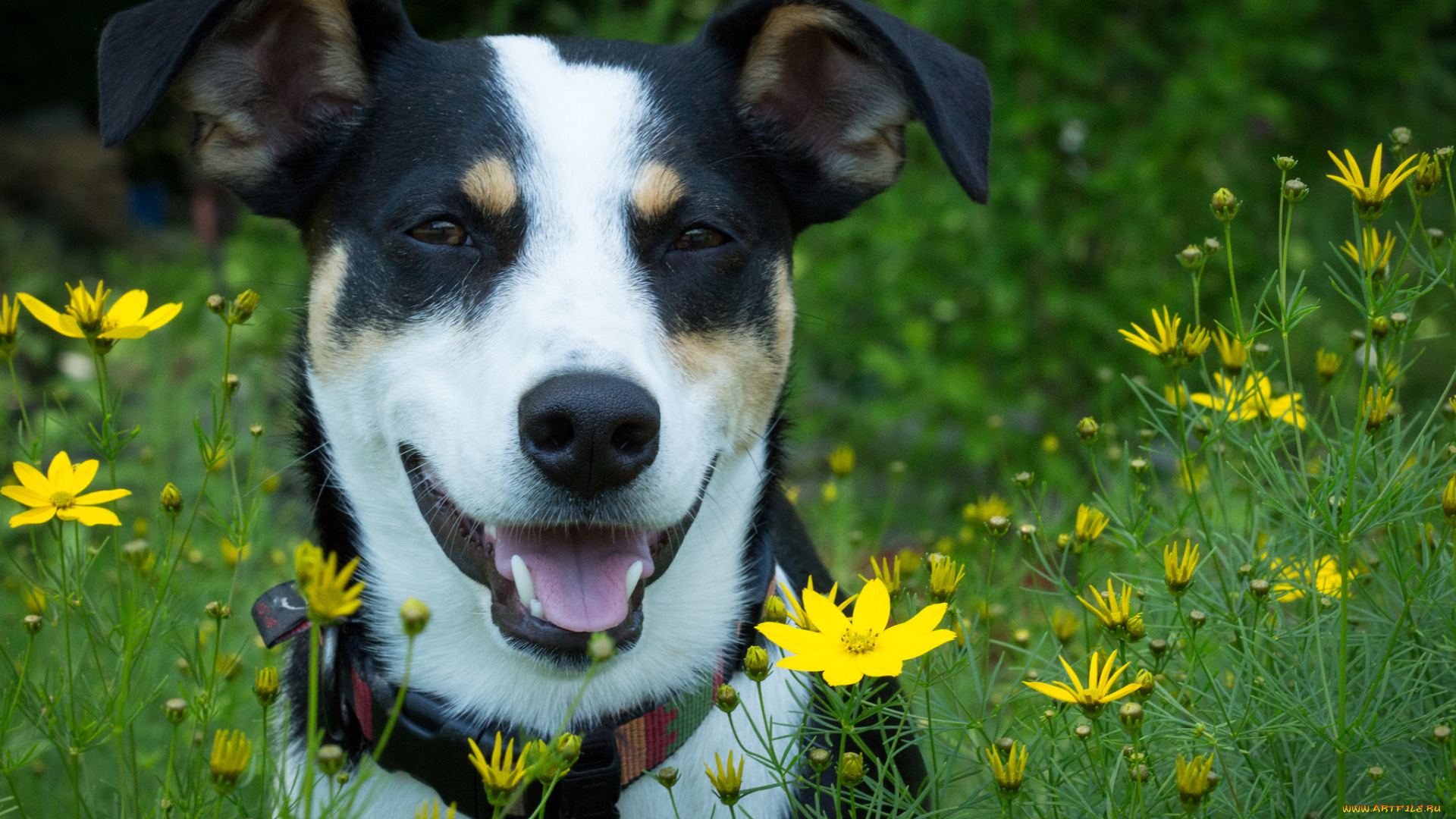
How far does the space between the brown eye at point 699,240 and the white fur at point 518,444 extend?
0.49 ft

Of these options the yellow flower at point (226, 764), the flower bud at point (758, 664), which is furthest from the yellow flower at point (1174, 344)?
the yellow flower at point (226, 764)

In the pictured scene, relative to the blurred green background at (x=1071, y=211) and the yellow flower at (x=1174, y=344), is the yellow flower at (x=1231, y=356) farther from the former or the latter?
the blurred green background at (x=1071, y=211)

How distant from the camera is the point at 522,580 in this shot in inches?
80.6

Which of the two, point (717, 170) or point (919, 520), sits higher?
point (717, 170)

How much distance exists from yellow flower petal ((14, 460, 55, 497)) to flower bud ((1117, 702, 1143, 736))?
1534mm

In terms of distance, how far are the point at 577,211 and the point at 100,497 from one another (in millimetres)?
949

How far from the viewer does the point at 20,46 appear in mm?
8320

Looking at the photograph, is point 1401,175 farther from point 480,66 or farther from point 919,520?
point 919,520

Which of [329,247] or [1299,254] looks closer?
[329,247]

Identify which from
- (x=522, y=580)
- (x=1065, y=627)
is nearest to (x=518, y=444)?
(x=522, y=580)

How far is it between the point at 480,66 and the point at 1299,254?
4.07 metres

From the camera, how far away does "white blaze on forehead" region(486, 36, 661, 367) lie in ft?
6.68

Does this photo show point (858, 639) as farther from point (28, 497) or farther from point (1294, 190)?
point (28, 497)

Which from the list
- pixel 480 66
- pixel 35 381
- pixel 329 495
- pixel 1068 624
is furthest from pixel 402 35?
pixel 35 381
